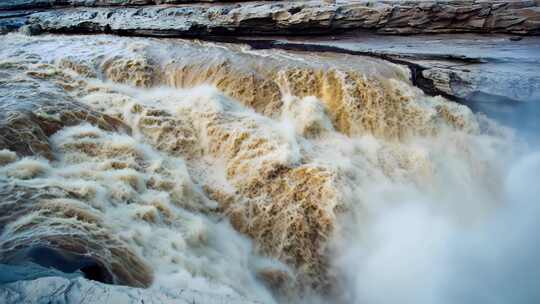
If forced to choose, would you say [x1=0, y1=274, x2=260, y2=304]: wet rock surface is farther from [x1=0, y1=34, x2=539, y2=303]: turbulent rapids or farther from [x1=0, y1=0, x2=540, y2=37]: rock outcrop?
[x1=0, y1=0, x2=540, y2=37]: rock outcrop

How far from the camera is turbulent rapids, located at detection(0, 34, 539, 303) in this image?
3379 mm

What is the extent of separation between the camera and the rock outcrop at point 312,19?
→ 27.2 ft

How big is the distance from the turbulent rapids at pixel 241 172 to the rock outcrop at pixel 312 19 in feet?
6.94

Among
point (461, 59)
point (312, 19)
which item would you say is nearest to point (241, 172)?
point (461, 59)

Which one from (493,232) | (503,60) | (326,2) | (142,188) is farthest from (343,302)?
(326,2)

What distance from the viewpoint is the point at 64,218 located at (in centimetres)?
320

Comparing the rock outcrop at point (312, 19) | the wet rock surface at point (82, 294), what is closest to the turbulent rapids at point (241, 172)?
the wet rock surface at point (82, 294)

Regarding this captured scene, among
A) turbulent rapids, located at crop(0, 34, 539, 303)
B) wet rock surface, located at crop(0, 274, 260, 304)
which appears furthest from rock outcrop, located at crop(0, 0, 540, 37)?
wet rock surface, located at crop(0, 274, 260, 304)

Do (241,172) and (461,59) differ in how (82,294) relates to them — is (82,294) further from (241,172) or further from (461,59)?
(461,59)

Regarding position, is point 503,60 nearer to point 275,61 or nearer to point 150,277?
point 275,61

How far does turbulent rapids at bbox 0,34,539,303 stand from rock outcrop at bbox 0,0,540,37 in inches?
83.3

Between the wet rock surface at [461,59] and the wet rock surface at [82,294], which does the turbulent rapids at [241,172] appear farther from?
the wet rock surface at [82,294]

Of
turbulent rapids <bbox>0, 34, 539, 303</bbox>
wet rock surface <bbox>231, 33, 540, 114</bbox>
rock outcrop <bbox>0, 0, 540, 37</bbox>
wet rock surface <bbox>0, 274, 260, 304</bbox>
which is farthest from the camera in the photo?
rock outcrop <bbox>0, 0, 540, 37</bbox>

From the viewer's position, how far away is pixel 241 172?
5043 mm
